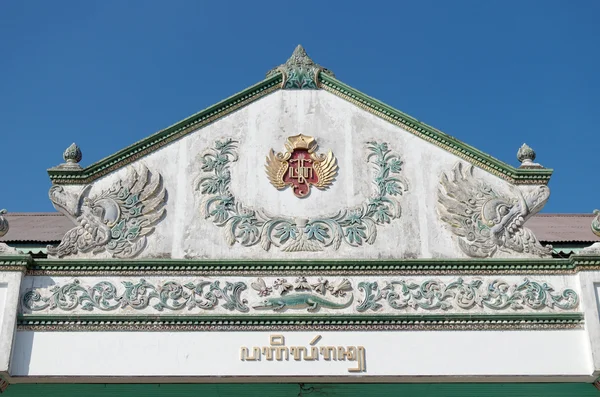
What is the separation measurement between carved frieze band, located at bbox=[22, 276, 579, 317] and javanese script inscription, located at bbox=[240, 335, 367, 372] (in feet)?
1.81

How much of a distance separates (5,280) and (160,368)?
2835mm

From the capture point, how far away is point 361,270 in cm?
1482

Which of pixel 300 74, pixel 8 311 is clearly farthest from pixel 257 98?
pixel 8 311

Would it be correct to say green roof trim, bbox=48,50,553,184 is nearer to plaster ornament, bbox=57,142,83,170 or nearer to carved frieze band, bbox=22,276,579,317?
plaster ornament, bbox=57,142,83,170

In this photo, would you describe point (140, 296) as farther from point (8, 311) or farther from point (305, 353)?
point (305, 353)

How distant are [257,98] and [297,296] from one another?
3799 mm

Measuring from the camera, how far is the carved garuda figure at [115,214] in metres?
15.1

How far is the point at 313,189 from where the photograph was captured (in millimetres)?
15594

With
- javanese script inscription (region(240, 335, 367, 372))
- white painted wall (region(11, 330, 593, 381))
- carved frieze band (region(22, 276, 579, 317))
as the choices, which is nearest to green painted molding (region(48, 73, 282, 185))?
carved frieze band (region(22, 276, 579, 317))

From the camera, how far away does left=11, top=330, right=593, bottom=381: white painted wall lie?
46.0ft

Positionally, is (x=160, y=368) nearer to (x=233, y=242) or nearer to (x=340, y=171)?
(x=233, y=242)

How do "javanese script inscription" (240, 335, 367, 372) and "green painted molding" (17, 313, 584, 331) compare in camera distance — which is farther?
"green painted molding" (17, 313, 584, 331)

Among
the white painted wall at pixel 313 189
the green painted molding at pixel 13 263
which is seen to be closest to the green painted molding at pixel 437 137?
the white painted wall at pixel 313 189

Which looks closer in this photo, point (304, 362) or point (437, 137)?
point (304, 362)
